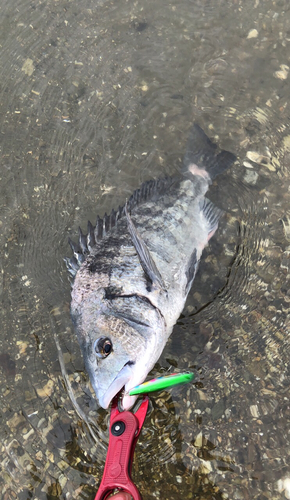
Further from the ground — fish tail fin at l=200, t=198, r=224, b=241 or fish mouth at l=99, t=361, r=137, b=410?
fish mouth at l=99, t=361, r=137, b=410

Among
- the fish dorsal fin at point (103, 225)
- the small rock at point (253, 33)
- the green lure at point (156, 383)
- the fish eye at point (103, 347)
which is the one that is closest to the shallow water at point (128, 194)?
Answer: the small rock at point (253, 33)

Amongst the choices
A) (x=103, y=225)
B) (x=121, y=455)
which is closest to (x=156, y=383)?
(x=121, y=455)

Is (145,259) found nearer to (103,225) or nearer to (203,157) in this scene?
(103,225)

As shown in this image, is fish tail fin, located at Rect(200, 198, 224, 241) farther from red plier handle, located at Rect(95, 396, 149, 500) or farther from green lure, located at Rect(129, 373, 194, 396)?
red plier handle, located at Rect(95, 396, 149, 500)

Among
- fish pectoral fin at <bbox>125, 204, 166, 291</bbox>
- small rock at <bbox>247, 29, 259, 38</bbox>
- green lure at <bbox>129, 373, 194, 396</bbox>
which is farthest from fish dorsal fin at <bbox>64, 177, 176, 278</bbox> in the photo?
small rock at <bbox>247, 29, 259, 38</bbox>

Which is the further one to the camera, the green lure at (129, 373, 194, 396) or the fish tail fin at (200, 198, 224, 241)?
the fish tail fin at (200, 198, 224, 241)

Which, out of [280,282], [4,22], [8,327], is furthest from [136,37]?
[8,327]

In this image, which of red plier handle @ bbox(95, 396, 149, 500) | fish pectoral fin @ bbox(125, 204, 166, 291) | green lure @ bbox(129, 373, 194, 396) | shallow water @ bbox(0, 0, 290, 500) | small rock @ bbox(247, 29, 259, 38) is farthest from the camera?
small rock @ bbox(247, 29, 259, 38)
